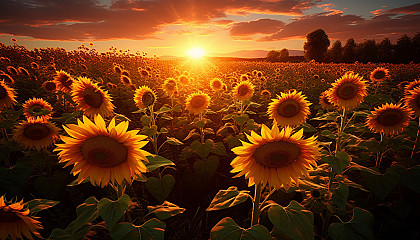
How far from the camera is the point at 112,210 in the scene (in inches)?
64.4

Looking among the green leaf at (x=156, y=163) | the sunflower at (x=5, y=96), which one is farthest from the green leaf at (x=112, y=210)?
the sunflower at (x=5, y=96)

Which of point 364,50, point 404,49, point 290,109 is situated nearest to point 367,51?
point 364,50

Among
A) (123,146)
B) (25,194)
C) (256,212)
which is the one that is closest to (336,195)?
(256,212)

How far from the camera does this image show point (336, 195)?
250 centimetres

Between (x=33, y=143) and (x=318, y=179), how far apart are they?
13.1 feet

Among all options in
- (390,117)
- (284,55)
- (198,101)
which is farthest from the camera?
(284,55)

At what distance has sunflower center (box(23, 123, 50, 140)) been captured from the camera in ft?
10.4

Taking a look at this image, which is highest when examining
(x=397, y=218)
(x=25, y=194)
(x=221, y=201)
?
(x=221, y=201)

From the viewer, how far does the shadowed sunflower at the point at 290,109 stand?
373cm

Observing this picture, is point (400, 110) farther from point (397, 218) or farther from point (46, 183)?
point (46, 183)

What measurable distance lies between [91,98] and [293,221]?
3077 millimetres

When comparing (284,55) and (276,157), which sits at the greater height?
(284,55)

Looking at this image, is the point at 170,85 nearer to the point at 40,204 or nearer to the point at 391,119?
the point at 40,204

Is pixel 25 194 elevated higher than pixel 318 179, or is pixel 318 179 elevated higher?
pixel 318 179
